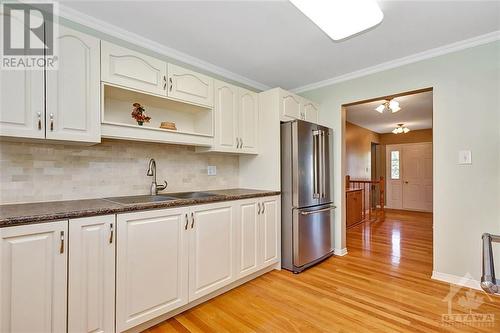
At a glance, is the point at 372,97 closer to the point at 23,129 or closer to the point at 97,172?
the point at 97,172

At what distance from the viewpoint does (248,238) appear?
2469mm

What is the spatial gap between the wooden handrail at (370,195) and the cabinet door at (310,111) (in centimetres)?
269

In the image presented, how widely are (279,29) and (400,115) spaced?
4468 millimetres

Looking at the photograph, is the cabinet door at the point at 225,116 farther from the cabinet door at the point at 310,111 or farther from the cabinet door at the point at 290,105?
the cabinet door at the point at 310,111

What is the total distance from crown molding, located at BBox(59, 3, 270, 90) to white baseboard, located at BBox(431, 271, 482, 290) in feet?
10.7

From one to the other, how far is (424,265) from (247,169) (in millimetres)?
2493

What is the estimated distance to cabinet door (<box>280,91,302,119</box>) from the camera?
2.91 metres

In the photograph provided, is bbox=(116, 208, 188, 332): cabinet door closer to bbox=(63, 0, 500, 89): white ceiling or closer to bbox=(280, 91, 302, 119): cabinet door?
bbox=(63, 0, 500, 89): white ceiling

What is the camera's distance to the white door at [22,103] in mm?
1431

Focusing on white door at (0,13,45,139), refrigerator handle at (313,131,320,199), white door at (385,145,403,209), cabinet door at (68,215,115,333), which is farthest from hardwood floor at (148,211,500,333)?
white door at (385,145,403,209)

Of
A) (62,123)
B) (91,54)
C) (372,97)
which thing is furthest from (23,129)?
(372,97)

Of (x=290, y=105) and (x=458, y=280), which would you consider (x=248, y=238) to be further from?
(x=458, y=280)

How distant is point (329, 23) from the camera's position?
5.62 feet

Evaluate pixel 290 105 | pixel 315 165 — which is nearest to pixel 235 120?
pixel 290 105
